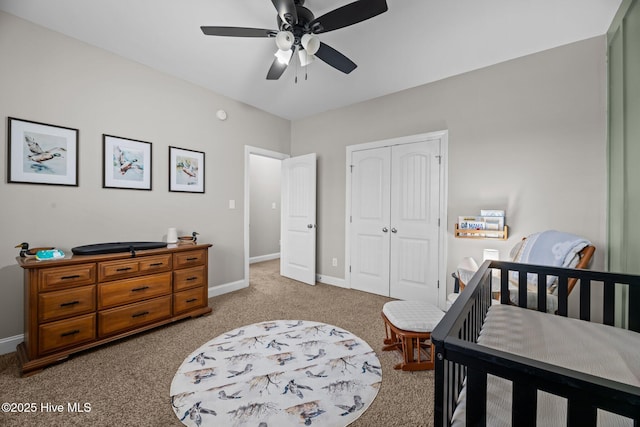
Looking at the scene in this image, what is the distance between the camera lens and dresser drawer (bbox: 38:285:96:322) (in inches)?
71.7

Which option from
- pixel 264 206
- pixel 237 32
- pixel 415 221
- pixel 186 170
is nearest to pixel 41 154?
pixel 186 170

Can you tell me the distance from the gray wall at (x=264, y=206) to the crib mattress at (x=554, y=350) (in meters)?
4.83

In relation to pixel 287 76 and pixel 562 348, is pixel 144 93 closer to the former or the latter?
pixel 287 76

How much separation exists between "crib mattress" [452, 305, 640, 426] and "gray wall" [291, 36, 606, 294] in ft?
4.90

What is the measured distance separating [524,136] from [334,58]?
1.94 m

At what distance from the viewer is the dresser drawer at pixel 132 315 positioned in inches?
82.4

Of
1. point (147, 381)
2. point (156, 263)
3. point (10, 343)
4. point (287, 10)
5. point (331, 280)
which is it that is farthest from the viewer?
point (331, 280)

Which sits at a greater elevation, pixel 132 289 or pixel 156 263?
pixel 156 263

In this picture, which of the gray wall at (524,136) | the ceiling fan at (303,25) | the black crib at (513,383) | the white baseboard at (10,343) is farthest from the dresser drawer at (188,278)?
the gray wall at (524,136)

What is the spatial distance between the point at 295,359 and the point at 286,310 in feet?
3.11

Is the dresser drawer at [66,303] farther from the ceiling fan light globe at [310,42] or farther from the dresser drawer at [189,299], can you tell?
the ceiling fan light globe at [310,42]

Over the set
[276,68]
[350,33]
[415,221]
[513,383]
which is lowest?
[513,383]

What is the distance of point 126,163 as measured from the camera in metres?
2.60

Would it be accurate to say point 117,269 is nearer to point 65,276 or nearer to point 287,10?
point 65,276
